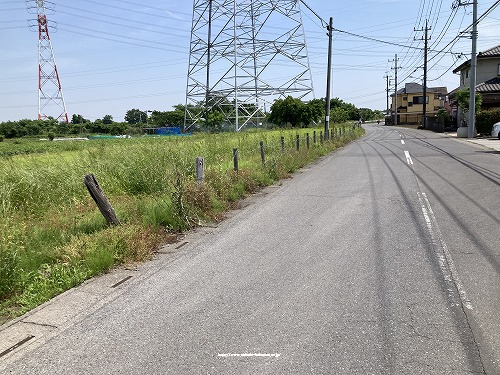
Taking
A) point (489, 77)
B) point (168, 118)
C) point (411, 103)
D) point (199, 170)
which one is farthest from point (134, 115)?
point (199, 170)

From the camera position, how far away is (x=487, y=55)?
42.1 meters

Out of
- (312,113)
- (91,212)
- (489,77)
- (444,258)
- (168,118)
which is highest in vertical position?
(489,77)

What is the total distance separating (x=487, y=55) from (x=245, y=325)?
4769cm

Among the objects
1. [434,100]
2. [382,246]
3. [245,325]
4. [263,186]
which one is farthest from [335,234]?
[434,100]

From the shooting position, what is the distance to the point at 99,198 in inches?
240

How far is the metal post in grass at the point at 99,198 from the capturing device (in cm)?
595

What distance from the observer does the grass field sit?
15.7 feet

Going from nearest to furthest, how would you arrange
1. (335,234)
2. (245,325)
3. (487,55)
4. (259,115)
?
(245,325) → (335,234) → (487,55) → (259,115)

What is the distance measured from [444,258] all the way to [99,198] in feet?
16.1

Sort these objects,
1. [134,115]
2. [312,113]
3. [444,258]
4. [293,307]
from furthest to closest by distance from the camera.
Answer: [134,115], [312,113], [444,258], [293,307]

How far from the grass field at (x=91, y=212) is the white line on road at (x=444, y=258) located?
3900 millimetres

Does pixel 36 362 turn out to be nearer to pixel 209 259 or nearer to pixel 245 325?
pixel 245 325

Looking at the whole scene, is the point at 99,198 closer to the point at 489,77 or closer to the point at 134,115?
the point at 489,77

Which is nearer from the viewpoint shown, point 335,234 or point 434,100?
point 335,234
